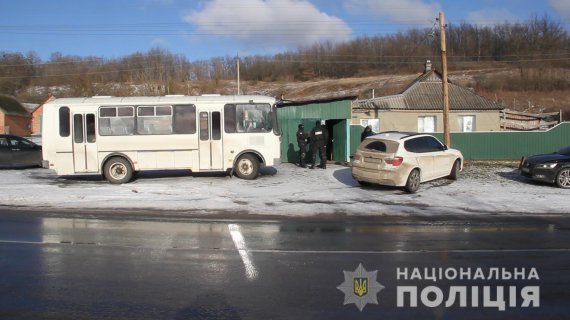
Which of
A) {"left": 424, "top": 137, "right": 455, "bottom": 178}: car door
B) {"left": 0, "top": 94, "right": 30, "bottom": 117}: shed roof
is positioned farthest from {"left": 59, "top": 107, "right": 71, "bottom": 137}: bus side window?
{"left": 0, "top": 94, "right": 30, "bottom": 117}: shed roof

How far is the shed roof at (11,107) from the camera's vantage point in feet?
195

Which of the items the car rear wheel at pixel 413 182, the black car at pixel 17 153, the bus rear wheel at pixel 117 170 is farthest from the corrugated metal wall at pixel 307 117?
the black car at pixel 17 153

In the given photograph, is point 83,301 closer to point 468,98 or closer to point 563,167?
point 563,167

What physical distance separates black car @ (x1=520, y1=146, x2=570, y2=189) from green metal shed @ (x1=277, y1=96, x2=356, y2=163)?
25.6ft

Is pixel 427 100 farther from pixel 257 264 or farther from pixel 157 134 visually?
pixel 257 264

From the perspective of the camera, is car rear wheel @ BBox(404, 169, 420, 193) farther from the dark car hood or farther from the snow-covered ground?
the dark car hood

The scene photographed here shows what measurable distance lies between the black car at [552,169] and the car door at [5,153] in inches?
756

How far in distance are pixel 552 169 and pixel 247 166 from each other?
9502mm

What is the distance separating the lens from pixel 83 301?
5.48m

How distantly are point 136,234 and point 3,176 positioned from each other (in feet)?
37.9

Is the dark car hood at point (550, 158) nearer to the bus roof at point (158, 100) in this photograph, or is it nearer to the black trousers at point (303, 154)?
the black trousers at point (303, 154)

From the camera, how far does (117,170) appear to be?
16031 millimetres

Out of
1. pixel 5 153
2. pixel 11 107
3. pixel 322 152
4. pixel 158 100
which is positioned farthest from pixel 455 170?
pixel 11 107

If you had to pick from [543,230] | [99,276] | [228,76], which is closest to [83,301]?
[99,276]
